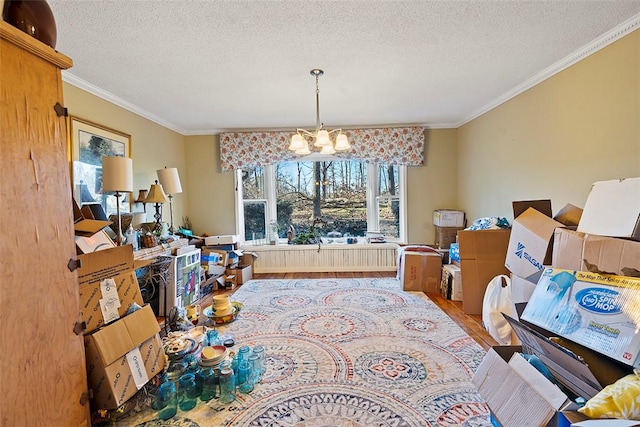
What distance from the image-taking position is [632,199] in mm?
1666

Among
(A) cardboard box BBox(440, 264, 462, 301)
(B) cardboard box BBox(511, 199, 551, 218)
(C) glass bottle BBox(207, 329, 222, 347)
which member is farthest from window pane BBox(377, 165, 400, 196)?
(C) glass bottle BBox(207, 329, 222, 347)

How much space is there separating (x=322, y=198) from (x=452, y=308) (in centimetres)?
265

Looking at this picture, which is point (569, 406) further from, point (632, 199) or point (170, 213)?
point (170, 213)

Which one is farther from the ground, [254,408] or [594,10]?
[594,10]

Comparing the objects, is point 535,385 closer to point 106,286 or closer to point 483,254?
point 483,254

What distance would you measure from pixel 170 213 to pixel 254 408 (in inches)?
130

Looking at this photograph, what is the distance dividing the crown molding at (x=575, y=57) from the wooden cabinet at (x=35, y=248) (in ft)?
10.8

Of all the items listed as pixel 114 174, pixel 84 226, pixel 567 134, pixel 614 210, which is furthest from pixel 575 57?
pixel 114 174

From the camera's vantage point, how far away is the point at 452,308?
3.30 m

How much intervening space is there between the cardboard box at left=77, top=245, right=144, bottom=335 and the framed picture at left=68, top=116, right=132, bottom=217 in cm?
128

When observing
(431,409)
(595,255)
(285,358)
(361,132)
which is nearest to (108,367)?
(285,358)

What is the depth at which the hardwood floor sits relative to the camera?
8.56 ft

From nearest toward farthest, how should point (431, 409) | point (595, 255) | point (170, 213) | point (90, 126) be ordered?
point (595, 255)
point (431, 409)
point (90, 126)
point (170, 213)

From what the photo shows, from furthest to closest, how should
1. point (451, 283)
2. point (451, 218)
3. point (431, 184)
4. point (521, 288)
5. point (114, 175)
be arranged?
1. point (431, 184)
2. point (451, 218)
3. point (451, 283)
4. point (114, 175)
5. point (521, 288)
